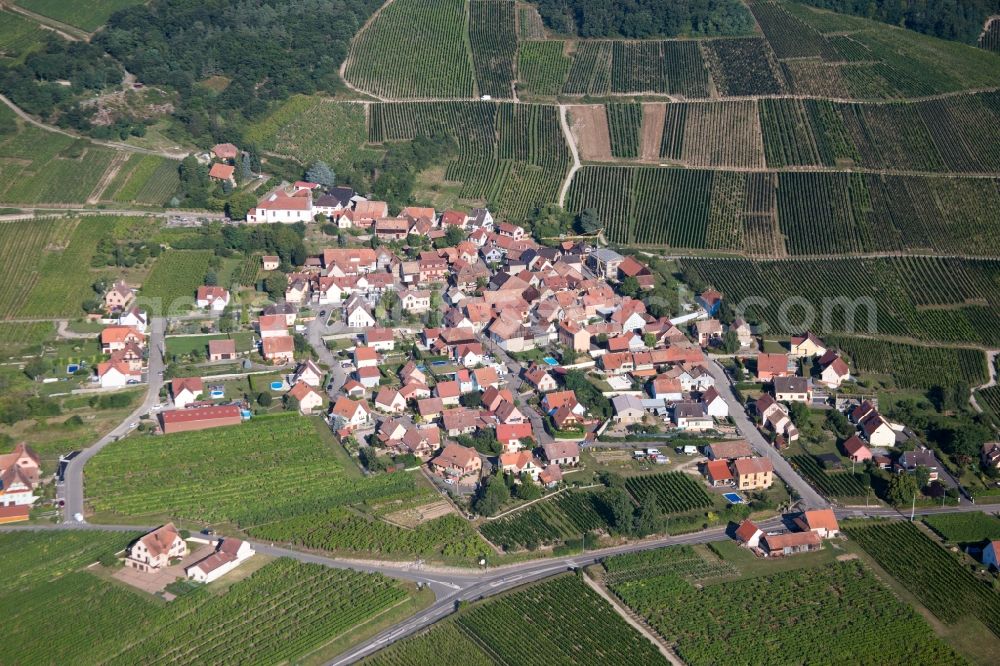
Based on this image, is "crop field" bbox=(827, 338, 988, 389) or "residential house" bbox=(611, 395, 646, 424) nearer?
"residential house" bbox=(611, 395, 646, 424)

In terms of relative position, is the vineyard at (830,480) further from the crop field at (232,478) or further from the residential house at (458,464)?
the crop field at (232,478)

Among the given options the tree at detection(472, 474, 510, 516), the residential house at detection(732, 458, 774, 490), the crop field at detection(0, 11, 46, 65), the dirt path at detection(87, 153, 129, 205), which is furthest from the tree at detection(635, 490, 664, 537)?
the crop field at detection(0, 11, 46, 65)

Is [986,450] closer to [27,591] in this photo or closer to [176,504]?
[176,504]

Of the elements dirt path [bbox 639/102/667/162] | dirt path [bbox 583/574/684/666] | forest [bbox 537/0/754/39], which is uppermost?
forest [bbox 537/0/754/39]

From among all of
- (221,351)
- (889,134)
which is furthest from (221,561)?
(889,134)

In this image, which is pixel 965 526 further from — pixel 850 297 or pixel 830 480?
pixel 850 297

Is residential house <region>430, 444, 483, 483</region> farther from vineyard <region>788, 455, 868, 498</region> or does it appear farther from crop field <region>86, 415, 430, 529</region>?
vineyard <region>788, 455, 868, 498</region>
